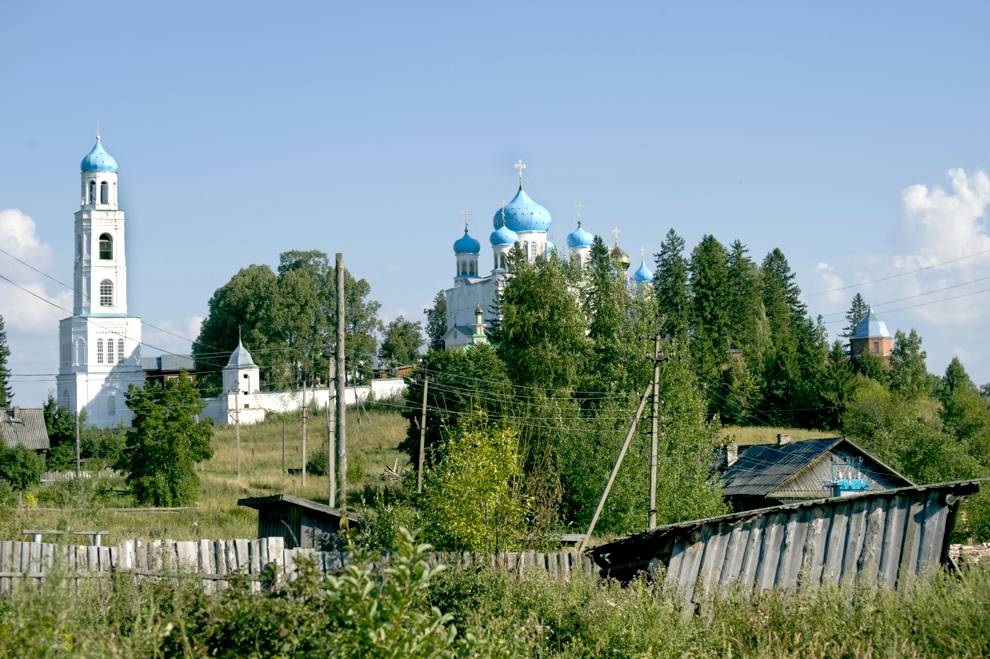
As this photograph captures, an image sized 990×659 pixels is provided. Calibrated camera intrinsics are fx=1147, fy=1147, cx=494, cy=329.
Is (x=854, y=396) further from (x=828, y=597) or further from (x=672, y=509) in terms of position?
(x=828, y=597)

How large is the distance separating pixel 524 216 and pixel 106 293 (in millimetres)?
30852

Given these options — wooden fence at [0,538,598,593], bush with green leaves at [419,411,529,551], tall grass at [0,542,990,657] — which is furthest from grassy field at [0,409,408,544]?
bush with green leaves at [419,411,529,551]

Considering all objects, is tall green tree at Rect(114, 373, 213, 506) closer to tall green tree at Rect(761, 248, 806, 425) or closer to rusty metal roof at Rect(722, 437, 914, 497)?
rusty metal roof at Rect(722, 437, 914, 497)

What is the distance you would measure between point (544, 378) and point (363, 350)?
44135mm

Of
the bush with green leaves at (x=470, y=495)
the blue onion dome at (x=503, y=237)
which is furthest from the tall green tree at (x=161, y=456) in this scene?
the blue onion dome at (x=503, y=237)

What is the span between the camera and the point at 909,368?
227 feet

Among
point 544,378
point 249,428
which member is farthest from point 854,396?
point 249,428

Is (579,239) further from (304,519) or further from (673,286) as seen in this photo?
Answer: (304,519)

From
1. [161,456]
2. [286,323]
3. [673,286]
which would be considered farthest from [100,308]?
[161,456]

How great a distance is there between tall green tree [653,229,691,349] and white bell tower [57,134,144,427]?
38.0 metres

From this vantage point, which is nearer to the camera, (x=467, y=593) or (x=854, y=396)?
(x=467, y=593)

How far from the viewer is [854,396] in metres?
58.1

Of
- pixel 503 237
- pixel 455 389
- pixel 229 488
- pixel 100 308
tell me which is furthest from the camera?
pixel 100 308

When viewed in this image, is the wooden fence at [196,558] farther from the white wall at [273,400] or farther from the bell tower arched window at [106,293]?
the bell tower arched window at [106,293]
